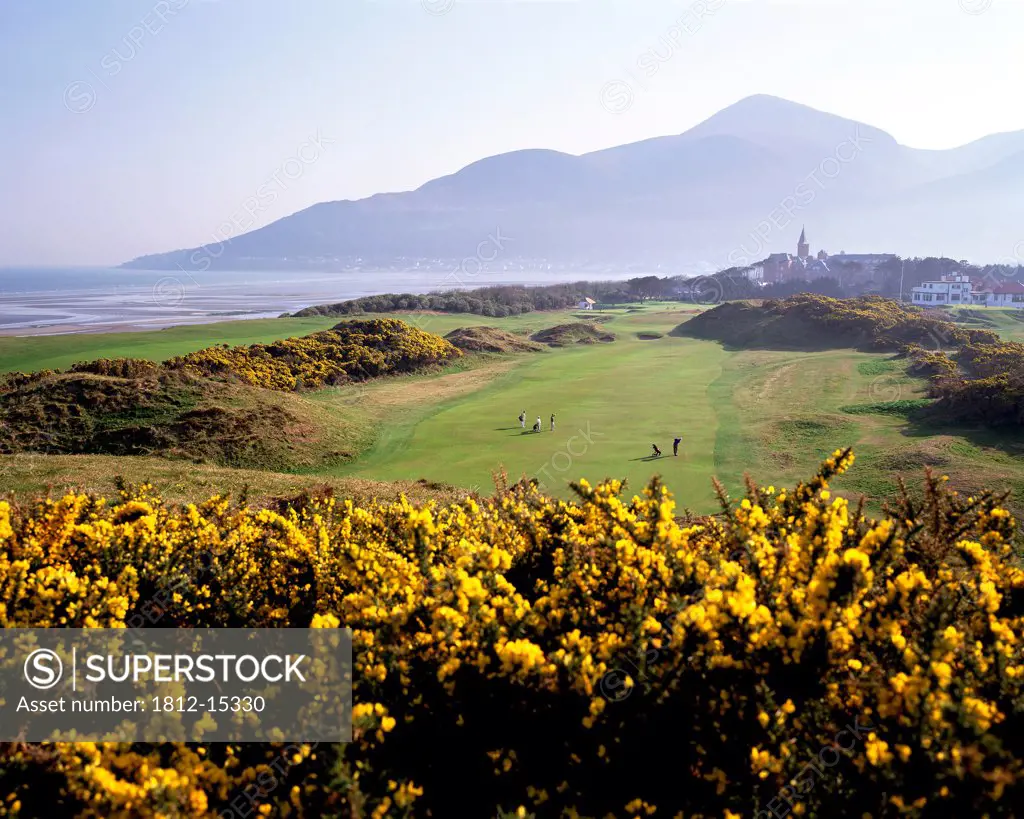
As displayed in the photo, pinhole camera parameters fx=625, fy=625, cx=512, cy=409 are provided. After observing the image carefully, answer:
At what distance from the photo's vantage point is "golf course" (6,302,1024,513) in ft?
63.9

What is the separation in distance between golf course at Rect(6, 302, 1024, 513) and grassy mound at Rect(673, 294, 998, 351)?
7.56m

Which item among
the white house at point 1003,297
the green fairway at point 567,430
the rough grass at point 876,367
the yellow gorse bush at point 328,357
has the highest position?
the white house at point 1003,297

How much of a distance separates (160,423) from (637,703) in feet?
81.1

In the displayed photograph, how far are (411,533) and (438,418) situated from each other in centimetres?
2417

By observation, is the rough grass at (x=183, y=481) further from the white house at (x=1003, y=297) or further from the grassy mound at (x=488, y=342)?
the white house at (x=1003, y=297)

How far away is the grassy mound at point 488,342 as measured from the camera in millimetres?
53906

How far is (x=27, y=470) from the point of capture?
17.9 meters

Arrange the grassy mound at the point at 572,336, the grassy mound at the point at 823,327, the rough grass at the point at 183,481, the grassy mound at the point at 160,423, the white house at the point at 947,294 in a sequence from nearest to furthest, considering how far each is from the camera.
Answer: the rough grass at the point at 183,481 < the grassy mound at the point at 160,423 < the grassy mound at the point at 823,327 < the grassy mound at the point at 572,336 < the white house at the point at 947,294

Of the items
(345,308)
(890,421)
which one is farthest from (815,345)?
(345,308)

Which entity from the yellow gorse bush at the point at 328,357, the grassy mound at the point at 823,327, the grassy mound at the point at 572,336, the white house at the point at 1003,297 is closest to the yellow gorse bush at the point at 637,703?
the yellow gorse bush at the point at 328,357

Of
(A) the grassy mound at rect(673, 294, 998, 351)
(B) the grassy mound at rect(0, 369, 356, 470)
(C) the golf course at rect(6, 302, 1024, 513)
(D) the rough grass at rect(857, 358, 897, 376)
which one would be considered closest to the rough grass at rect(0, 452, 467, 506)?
(C) the golf course at rect(6, 302, 1024, 513)

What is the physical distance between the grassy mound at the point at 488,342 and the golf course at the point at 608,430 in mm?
2221

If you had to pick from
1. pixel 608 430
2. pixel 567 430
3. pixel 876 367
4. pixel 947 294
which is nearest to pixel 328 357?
pixel 567 430

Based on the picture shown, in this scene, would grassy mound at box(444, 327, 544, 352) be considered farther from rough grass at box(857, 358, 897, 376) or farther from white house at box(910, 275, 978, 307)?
white house at box(910, 275, 978, 307)
